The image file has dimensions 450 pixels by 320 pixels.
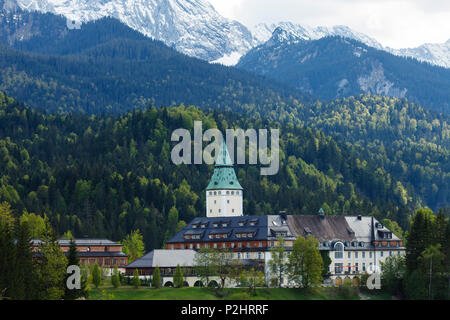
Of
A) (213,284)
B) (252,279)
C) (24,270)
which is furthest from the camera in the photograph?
(213,284)

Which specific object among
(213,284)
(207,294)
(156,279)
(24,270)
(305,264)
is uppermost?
(305,264)

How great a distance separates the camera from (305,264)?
194 metres

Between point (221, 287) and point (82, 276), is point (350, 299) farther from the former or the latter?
point (82, 276)

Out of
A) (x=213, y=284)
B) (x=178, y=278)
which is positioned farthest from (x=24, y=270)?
(x=213, y=284)

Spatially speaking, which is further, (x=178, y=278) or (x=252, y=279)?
(x=178, y=278)

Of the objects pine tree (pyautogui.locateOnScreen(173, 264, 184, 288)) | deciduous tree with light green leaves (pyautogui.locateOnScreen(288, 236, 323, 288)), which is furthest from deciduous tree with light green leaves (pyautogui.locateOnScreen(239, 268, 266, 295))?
pine tree (pyautogui.locateOnScreen(173, 264, 184, 288))

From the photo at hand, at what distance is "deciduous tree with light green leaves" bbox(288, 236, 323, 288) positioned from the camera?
19250 centimetres

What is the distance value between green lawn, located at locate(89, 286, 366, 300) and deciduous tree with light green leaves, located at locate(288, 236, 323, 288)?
224cm

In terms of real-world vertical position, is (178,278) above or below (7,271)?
below

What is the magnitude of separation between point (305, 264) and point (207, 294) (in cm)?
2217

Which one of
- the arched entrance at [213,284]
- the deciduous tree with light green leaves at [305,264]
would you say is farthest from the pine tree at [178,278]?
the deciduous tree with light green leaves at [305,264]

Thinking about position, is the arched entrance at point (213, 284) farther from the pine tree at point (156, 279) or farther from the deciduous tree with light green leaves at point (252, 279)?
the pine tree at point (156, 279)

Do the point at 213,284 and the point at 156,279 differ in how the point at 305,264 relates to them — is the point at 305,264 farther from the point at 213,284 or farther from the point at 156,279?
the point at 156,279
